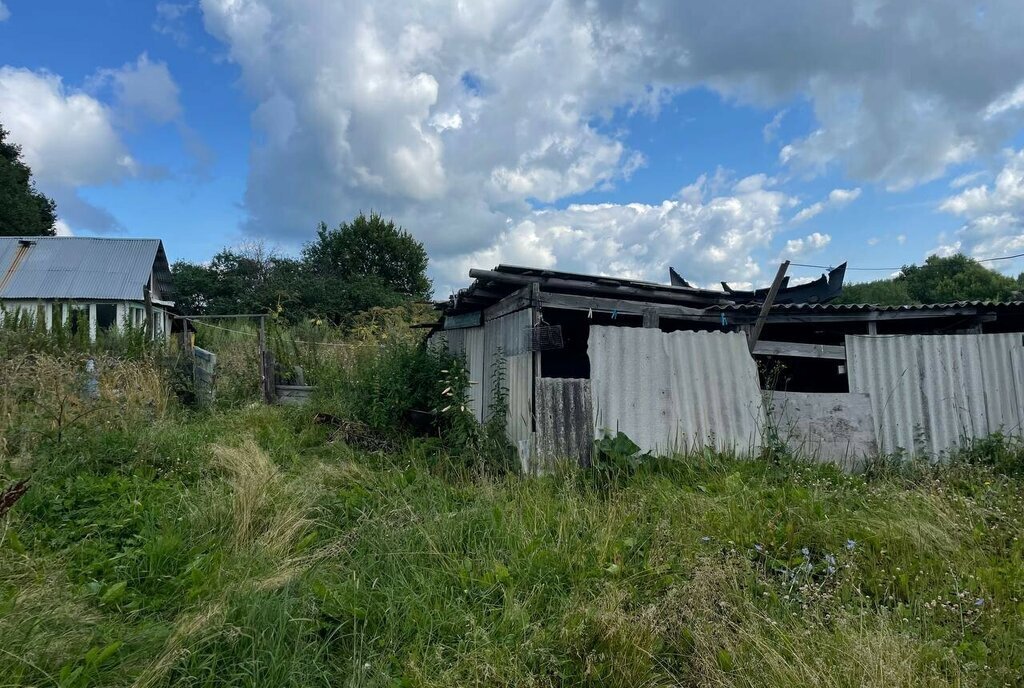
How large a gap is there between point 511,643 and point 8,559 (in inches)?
133

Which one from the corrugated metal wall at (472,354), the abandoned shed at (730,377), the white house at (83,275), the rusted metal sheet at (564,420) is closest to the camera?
the rusted metal sheet at (564,420)

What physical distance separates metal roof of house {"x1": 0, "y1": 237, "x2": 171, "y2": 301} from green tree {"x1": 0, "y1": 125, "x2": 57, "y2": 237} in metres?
6.58

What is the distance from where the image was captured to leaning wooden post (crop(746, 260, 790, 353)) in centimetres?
571

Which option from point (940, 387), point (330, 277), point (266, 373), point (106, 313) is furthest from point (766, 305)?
point (330, 277)

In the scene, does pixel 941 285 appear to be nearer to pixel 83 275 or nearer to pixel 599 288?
pixel 599 288

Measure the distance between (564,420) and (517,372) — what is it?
792 millimetres

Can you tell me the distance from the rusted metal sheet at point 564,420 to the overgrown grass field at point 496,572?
0.27 m

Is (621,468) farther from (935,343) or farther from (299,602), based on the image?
(935,343)

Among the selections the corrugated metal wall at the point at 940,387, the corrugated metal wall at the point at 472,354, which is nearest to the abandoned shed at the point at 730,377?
the corrugated metal wall at the point at 940,387

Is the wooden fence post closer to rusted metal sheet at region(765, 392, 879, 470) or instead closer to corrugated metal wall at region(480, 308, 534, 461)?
corrugated metal wall at region(480, 308, 534, 461)

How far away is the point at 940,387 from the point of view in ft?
20.3

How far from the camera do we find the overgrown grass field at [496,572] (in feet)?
8.57

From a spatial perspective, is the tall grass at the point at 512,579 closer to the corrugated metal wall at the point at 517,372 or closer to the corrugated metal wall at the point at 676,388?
the corrugated metal wall at the point at 676,388

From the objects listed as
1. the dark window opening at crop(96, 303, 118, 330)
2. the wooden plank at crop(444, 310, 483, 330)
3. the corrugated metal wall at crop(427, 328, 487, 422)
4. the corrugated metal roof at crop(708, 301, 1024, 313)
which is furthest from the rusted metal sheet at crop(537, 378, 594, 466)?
the dark window opening at crop(96, 303, 118, 330)
